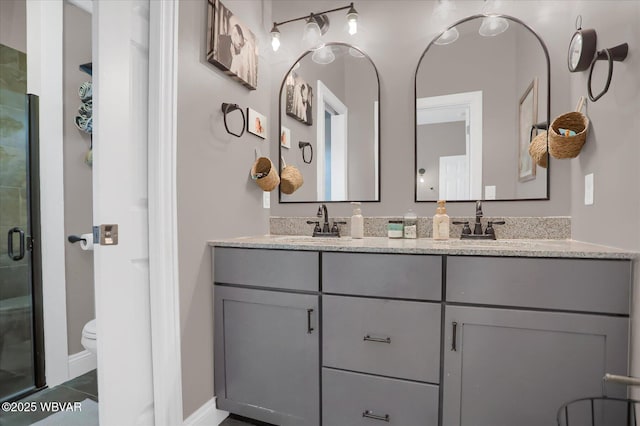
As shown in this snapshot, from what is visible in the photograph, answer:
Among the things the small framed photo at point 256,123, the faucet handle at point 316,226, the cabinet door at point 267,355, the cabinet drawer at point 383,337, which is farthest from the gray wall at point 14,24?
the cabinet drawer at point 383,337

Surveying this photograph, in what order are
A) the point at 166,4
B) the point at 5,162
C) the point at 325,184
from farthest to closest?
the point at 325,184
the point at 5,162
the point at 166,4

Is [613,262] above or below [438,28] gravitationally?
below

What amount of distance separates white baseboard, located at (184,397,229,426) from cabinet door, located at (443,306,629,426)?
110 centimetres

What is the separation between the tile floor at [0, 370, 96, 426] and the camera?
1.60m

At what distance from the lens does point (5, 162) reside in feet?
5.86

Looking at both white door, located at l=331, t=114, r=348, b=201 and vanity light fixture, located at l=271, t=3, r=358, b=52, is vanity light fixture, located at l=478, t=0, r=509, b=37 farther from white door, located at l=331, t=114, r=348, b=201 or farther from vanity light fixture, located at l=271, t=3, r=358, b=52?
white door, located at l=331, t=114, r=348, b=201

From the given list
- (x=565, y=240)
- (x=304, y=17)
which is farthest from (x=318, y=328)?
(x=304, y=17)

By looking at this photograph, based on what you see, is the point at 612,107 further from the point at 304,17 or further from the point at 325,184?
the point at 304,17

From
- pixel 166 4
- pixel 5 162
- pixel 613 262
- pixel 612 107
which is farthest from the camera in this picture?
pixel 5 162

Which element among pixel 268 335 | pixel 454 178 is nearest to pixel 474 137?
pixel 454 178

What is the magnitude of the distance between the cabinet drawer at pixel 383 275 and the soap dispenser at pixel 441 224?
20.1 inches

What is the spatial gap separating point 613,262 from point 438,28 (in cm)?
152

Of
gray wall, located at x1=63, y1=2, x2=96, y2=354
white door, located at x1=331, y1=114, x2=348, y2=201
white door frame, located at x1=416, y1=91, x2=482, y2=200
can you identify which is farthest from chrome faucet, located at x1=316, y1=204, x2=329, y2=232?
gray wall, located at x1=63, y1=2, x2=96, y2=354

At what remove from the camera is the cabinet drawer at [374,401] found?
3.93 feet
